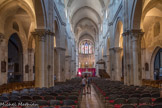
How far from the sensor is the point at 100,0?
1506 inches

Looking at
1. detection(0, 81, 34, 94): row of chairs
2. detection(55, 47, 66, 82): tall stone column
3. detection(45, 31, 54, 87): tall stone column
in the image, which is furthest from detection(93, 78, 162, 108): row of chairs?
detection(55, 47, 66, 82): tall stone column

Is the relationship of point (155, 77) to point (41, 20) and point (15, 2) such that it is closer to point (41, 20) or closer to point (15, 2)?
point (41, 20)

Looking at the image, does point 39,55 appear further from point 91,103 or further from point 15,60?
point 15,60

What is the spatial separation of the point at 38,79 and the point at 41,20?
5.68 metres

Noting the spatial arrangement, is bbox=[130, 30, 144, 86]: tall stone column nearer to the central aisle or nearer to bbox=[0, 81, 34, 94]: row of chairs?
the central aisle

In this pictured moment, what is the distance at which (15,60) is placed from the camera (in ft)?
101

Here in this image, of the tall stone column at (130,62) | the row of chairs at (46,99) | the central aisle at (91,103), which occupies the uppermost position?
the tall stone column at (130,62)

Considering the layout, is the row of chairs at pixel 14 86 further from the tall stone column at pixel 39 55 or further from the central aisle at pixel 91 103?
the central aisle at pixel 91 103

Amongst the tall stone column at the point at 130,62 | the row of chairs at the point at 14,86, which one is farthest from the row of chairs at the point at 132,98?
the row of chairs at the point at 14,86

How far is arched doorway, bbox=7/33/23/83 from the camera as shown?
2869cm

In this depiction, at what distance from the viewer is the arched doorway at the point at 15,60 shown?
28.7 metres

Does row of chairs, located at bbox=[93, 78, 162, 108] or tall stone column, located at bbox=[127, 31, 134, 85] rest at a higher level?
tall stone column, located at bbox=[127, 31, 134, 85]

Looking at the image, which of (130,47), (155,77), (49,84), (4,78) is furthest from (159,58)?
(4,78)

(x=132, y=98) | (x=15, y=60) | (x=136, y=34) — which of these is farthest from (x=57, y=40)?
(x=132, y=98)
